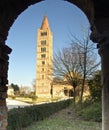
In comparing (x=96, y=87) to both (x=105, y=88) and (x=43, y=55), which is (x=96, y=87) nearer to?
(x=105, y=88)

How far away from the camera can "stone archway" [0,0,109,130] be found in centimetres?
335

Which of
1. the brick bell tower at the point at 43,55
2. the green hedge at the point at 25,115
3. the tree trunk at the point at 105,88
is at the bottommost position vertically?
the green hedge at the point at 25,115

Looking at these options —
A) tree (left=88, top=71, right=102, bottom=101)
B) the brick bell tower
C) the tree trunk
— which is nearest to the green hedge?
tree (left=88, top=71, right=102, bottom=101)

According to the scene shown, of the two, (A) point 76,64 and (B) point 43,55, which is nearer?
(A) point 76,64

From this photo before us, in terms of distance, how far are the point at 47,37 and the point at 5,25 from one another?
77.3 meters

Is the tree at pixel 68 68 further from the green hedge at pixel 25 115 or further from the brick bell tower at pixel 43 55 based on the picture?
the brick bell tower at pixel 43 55

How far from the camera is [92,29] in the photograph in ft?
12.0

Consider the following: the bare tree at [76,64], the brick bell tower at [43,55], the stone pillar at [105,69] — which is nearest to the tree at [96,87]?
the bare tree at [76,64]

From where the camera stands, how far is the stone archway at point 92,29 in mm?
3350

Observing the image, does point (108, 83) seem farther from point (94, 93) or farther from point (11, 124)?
point (94, 93)

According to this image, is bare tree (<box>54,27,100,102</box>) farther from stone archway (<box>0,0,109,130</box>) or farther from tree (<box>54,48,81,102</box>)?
stone archway (<box>0,0,109,130</box>)

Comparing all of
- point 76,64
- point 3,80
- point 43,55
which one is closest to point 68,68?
point 76,64

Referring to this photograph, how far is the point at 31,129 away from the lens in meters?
9.69

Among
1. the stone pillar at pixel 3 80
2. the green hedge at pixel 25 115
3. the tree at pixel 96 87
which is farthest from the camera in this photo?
the tree at pixel 96 87
